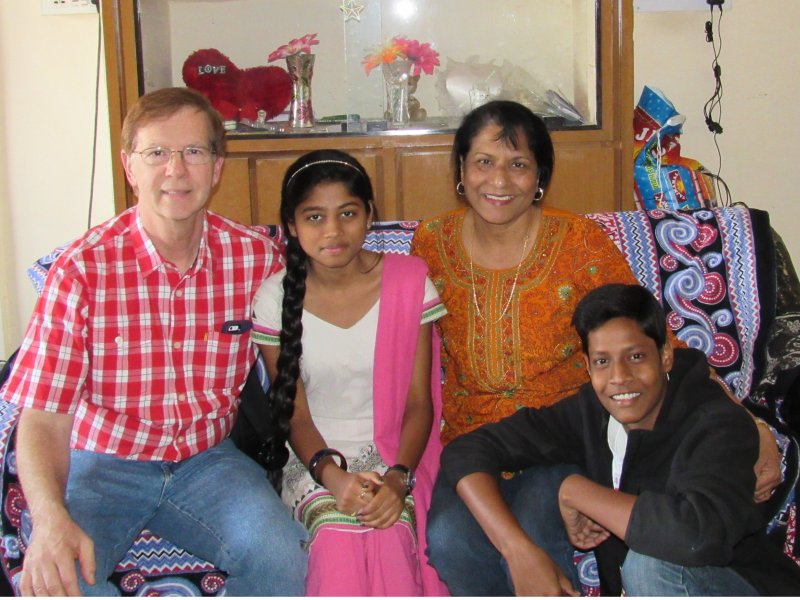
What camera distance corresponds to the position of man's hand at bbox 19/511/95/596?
1.22 m

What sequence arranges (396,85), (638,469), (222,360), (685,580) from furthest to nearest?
(396,85) → (222,360) → (638,469) → (685,580)

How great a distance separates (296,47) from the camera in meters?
3.04

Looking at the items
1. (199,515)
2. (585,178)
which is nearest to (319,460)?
(199,515)

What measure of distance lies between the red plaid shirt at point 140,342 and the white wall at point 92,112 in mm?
1878

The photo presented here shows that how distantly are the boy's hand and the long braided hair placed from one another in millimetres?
561

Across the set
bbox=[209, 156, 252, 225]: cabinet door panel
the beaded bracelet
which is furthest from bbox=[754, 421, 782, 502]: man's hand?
bbox=[209, 156, 252, 225]: cabinet door panel

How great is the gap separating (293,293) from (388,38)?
171 cm

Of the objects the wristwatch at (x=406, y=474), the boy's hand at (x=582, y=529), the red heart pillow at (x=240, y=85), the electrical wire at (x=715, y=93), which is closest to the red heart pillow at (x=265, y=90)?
the red heart pillow at (x=240, y=85)

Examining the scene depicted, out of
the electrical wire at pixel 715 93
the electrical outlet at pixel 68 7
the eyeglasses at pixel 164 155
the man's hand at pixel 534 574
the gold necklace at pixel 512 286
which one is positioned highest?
the electrical outlet at pixel 68 7

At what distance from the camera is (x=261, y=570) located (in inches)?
54.1

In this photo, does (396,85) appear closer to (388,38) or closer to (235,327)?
(388,38)

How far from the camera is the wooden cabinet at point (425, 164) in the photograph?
2709 mm

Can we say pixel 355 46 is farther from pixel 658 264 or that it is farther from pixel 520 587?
pixel 520 587

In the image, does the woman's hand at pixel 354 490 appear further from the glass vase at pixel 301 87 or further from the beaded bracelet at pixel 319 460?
the glass vase at pixel 301 87
